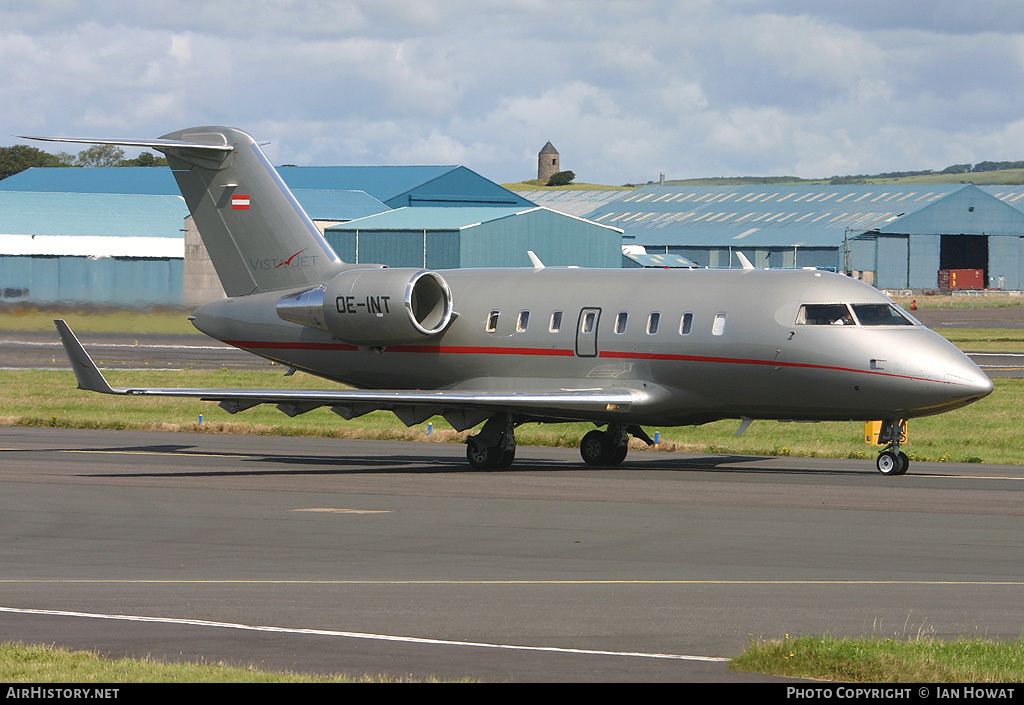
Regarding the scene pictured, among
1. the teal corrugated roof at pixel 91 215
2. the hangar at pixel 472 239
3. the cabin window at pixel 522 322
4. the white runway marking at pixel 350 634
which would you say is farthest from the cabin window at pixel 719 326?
the teal corrugated roof at pixel 91 215

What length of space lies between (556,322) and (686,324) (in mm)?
2872

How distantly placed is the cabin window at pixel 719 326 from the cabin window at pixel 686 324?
501 mm

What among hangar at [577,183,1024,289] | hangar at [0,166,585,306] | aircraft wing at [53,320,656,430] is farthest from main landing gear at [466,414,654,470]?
hangar at [577,183,1024,289]

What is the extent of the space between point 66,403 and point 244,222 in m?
14.3

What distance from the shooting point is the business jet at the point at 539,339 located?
26812mm

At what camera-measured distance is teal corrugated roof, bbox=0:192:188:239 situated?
102688 mm

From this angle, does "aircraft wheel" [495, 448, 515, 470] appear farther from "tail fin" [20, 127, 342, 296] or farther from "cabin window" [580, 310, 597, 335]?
"tail fin" [20, 127, 342, 296]

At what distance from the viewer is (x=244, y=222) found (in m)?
33.1

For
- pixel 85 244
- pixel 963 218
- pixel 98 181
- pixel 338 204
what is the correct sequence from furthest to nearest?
pixel 963 218 → pixel 98 181 → pixel 338 204 → pixel 85 244

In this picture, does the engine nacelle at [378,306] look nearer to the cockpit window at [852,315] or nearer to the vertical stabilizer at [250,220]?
the vertical stabilizer at [250,220]

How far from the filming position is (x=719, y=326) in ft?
91.0

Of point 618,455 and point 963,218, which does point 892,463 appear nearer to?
point 618,455

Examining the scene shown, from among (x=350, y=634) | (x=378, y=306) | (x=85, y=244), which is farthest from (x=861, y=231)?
(x=350, y=634)
